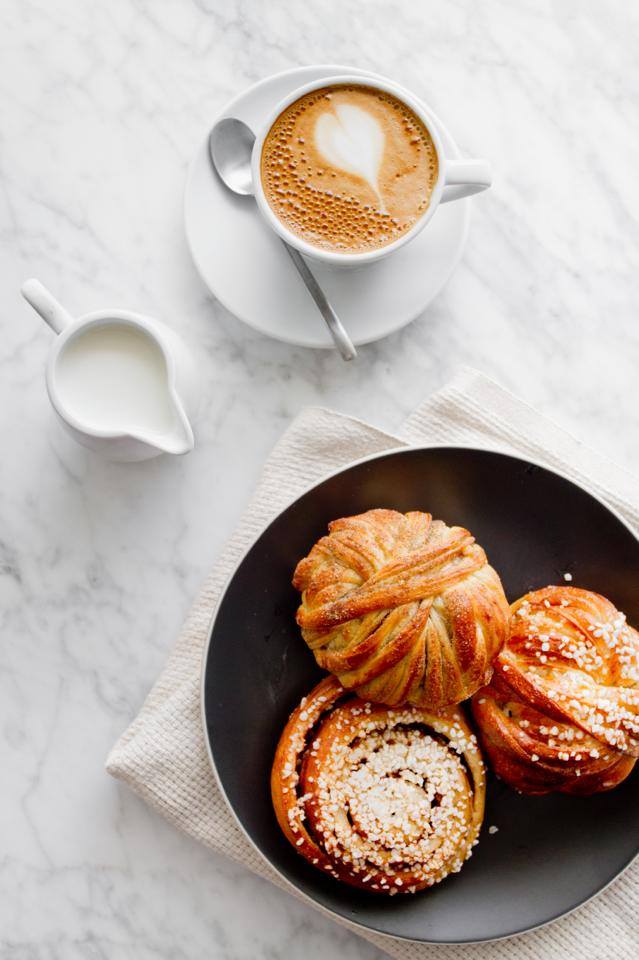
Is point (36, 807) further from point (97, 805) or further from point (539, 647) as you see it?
point (539, 647)

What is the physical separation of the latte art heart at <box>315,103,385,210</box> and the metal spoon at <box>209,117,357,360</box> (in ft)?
0.51

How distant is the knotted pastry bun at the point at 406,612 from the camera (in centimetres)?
154

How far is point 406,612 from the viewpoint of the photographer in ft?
5.04

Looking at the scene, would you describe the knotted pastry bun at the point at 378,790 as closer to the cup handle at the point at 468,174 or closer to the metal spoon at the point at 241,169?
the metal spoon at the point at 241,169

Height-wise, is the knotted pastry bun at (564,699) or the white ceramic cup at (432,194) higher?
the white ceramic cup at (432,194)

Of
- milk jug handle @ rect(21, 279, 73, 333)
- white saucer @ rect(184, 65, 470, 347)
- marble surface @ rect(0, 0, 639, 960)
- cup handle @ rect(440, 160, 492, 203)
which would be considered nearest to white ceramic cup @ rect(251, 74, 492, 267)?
cup handle @ rect(440, 160, 492, 203)

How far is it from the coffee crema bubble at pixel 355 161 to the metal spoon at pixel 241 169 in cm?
8

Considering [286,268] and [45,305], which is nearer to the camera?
[45,305]

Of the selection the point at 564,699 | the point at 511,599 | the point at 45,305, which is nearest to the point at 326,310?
the point at 45,305

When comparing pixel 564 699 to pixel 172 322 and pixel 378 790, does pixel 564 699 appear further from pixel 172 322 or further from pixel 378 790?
pixel 172 322

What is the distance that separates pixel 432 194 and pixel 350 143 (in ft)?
0.51

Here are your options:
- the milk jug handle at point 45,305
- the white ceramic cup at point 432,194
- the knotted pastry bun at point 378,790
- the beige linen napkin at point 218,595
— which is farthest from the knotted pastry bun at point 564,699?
the milk jug handle at point 45,305

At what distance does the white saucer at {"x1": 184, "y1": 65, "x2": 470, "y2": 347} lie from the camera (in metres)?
1.78

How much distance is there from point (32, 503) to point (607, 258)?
1113 mm
